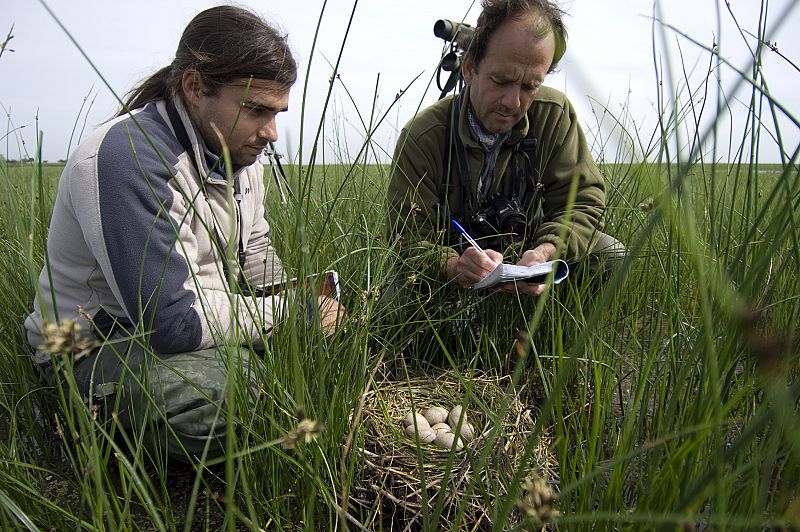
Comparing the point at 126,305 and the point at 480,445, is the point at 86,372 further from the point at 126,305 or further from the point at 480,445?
the point at 480,445

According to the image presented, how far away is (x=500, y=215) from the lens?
237cm

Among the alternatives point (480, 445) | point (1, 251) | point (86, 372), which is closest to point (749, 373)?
point (480, 445)

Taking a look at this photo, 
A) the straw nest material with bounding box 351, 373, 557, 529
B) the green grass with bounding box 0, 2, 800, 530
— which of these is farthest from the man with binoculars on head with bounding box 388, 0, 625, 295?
the straw nest material with bounding box 351, 373, 557, 529

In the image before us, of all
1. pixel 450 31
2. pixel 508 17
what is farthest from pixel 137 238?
pixel 508 17

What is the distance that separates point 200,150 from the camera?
73.4 inches

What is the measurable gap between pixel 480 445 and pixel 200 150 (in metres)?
1.19

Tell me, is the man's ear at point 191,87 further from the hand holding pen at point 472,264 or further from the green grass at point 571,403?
the hand holding pen at point 472,264

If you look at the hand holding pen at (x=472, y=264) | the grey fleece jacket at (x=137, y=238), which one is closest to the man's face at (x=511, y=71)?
the hand holding pen at (x=472, y=264)

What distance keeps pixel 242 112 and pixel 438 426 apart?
108 centimetres

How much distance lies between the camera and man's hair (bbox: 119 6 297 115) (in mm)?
1776

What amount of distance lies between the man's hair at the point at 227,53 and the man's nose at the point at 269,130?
115mm

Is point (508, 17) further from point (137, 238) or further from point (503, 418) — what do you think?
point (503, 418)

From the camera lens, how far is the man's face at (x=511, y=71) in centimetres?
219

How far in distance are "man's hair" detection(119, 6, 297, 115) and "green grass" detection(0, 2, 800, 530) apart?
1.85ft
